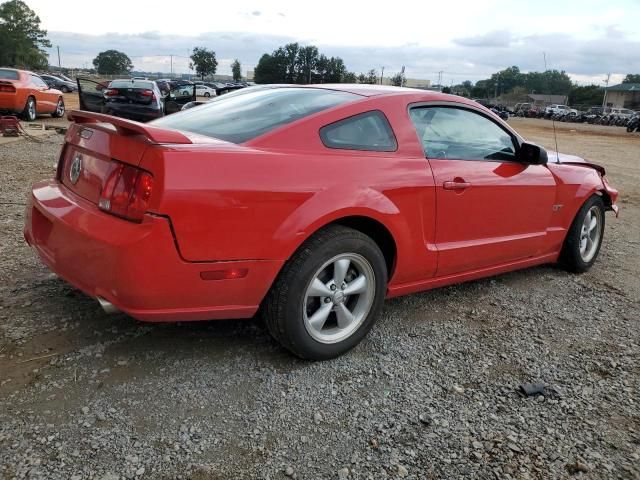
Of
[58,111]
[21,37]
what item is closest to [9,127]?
[58,111]

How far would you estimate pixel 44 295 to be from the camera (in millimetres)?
3473

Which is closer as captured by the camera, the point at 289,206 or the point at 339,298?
the point at 289,206

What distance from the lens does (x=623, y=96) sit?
8338cm

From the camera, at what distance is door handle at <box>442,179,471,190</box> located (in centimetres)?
338

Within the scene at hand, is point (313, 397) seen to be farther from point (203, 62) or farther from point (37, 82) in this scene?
point (203, 62)

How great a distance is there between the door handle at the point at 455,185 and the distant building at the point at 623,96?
89.6 metres

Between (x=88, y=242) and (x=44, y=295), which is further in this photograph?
(x=44, y=295)

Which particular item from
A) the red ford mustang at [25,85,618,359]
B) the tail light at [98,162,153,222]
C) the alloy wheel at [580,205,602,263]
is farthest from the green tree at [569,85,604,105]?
the tail light at [98,162,153,222]

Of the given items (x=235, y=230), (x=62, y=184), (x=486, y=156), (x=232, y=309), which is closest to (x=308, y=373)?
(x=232, y=309)

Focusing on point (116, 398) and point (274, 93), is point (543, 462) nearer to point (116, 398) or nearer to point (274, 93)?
point (116, 398)

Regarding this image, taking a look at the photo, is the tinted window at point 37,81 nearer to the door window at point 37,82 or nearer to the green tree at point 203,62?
the door window at point 37,82

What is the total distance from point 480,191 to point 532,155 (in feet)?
2.20

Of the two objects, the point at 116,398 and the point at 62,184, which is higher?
the point at 62,184

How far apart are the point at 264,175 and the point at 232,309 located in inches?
26.0
